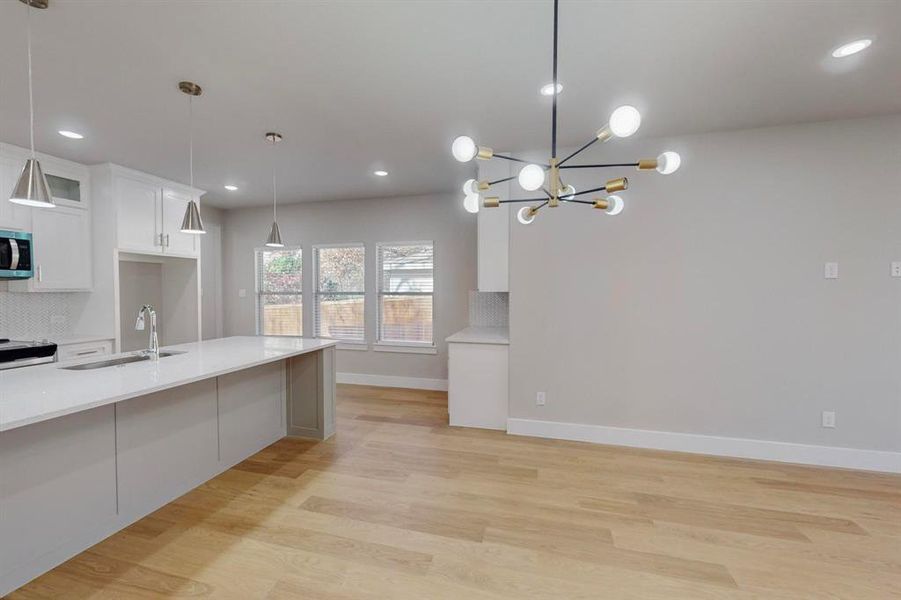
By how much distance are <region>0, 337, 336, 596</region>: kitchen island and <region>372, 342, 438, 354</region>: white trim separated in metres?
2.10

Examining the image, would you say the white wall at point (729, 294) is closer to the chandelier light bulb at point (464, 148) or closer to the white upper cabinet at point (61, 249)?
the chandelier light bulb at point (464, 148)

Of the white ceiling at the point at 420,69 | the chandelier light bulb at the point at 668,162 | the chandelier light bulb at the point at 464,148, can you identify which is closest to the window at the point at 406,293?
the white ceiling at the point at 420,69

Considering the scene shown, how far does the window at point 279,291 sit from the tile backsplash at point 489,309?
2.69 m

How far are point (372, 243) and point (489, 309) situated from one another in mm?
1902

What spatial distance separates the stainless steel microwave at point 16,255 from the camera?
316 cm

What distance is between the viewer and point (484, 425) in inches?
147

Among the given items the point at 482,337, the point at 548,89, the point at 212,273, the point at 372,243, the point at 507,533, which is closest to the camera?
the point at 507,533

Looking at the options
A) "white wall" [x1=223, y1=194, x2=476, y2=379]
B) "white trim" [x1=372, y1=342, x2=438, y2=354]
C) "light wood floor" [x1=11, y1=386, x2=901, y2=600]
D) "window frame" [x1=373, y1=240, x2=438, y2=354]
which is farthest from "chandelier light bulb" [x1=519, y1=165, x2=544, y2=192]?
"white trim" [x1=372, y1=342, x2=438, y2=354]

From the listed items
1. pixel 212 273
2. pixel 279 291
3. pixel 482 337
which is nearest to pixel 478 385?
pixel 482 337

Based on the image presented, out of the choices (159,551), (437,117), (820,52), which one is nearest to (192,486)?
(159,551)

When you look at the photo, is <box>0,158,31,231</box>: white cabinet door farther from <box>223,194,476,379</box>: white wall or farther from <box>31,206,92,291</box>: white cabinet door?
<box>223,194,476,379</box>: white wall

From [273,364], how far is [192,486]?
42.2 inches

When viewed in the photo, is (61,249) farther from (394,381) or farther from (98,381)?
(394,381)

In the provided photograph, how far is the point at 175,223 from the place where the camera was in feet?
14.8
